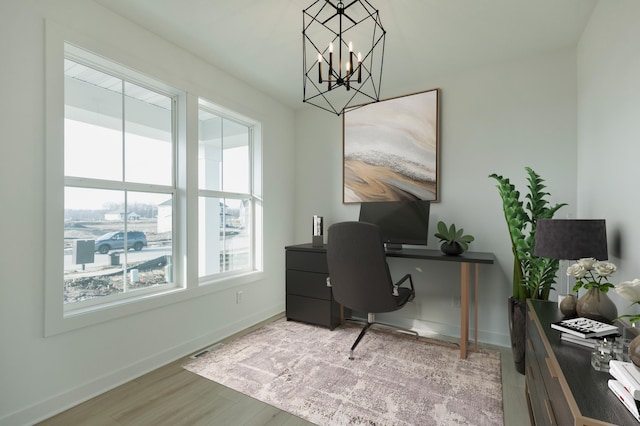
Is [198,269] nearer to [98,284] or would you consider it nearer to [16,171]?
[98,284]

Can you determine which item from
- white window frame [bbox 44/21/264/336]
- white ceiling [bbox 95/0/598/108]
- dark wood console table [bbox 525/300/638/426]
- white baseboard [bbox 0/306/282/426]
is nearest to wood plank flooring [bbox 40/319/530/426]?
white baseboard [bbox 0/306/282/426]

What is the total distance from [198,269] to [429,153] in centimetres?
254

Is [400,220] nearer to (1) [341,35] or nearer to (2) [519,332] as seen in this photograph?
(2) [519,332]

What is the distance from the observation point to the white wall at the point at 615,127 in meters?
1.46

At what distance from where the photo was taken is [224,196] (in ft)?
10.5

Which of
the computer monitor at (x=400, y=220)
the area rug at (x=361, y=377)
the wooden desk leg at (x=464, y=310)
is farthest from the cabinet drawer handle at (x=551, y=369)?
the computer monitor at (x=400, y=220)


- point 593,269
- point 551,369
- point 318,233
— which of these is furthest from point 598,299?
point 318,233

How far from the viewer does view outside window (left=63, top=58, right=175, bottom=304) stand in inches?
82.0

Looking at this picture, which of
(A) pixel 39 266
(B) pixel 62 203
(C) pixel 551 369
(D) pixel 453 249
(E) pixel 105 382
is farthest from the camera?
(D) pixel 453 249

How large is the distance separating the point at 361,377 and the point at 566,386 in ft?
5.07

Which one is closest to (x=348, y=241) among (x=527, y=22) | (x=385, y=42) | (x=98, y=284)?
(x=385, y=42)

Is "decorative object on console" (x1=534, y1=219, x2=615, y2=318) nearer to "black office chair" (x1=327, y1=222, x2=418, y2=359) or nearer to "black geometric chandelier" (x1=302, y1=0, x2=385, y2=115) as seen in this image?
"black office chair" (x1=327, y1=222, x2=418, y2=359)

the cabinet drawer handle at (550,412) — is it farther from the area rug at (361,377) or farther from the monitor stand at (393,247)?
the monitor stand at (393,247)

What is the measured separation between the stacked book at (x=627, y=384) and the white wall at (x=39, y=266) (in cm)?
264
